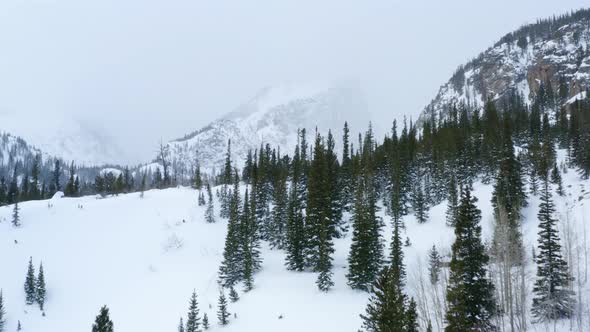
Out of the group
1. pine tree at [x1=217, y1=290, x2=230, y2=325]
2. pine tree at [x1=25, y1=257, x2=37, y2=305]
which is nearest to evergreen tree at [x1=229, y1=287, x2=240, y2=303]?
pine tree at [x1=217, y1=290, x2=230, y2=325]

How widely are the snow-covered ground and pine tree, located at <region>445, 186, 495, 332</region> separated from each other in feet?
43.3

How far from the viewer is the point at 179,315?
157 ft

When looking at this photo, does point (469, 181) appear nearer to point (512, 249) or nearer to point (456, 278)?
point (512, 249)

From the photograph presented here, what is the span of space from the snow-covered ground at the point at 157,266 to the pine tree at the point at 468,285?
13.2 metres

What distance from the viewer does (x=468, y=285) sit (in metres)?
27.2

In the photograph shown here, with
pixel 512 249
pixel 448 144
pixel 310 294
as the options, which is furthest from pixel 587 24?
pixel 310 294

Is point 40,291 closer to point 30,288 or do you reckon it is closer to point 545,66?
point 30,288

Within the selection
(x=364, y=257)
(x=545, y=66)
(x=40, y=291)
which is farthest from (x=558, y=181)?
(x=545, y=66)

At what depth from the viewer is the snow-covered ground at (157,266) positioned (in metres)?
43.3

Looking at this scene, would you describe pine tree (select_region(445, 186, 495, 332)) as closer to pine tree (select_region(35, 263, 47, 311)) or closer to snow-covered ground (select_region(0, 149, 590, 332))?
snow-covered ground (select_region(0, 149, 590, 332))

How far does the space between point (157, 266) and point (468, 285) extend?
5247 cm

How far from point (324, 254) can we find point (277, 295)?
800 centimetres

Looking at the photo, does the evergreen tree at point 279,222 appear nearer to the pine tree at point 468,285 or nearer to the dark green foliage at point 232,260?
the dark green foliage at point 232,260

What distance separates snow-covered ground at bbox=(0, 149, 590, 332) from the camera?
43.3m
